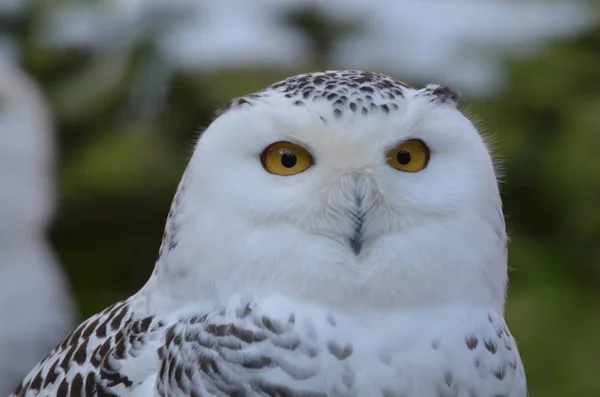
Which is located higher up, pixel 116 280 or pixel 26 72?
pixel 26 72

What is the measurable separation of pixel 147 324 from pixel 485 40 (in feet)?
11.5

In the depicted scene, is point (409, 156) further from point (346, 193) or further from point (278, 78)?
point (278, 78)

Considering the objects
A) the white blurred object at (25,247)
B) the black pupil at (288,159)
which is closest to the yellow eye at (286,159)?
the black pupil at (288,159)

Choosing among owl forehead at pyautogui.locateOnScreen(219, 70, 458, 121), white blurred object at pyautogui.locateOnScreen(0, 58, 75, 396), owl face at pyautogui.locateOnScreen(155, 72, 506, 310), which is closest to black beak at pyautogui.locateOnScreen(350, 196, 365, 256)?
owl face at pyautogui.locateOnScreen(155, 72, 506, 310)

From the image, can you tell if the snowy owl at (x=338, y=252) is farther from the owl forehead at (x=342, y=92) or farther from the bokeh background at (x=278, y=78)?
the bokeh background at (x=278, y=78)

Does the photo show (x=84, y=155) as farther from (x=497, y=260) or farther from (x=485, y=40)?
(x=497, y=260)

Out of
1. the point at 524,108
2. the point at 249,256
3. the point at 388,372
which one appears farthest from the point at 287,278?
the point at 524,108

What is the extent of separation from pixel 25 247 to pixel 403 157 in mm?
2109

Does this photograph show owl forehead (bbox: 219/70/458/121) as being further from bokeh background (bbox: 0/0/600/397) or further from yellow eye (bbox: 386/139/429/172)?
bokeh background (bbox: 0/0/600/397)

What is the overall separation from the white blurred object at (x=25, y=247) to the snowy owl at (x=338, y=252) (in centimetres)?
172

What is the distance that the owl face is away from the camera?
3.28 feet

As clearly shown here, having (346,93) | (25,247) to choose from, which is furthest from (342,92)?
(25,247)

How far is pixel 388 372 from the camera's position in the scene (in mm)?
998

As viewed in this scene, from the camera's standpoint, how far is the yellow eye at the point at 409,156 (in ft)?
3.34
